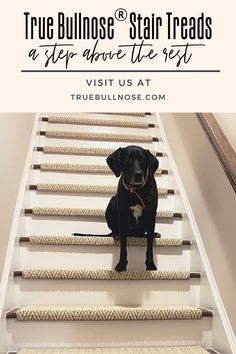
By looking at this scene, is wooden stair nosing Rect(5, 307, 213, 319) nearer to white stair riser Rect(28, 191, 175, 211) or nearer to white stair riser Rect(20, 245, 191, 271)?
white stair riser Rect(20, 245, 191, 271)

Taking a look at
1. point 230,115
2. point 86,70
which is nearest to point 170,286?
point 230,115

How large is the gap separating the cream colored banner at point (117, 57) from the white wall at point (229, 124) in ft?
0.20

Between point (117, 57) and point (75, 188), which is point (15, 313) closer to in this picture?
point (75, 188)

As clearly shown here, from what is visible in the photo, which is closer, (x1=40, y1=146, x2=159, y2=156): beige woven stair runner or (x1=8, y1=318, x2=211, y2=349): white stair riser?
(x1=8, y1=318, x2=211, y2=349): white stair riser

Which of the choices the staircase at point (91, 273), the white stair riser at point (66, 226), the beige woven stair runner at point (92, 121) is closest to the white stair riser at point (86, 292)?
the staircase at point (91, 273)

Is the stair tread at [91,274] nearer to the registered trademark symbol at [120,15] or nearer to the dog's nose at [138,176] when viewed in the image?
the dog's nose at [138,176]

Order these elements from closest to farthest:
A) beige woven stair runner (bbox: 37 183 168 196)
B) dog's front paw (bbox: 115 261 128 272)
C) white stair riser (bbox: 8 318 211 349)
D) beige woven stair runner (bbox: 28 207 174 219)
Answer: white stair riser (bbox: 8 318 211 349) → dog's front paw (bbox: 115 261 128 272) → beige woven stair runner (bbox: 28 207 174 219) → beige woven stair runner (bbox: 37 183 168 196)

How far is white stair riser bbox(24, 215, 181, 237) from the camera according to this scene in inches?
105

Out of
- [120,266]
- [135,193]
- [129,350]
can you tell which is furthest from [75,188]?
[129,350]

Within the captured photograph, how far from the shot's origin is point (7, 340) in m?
1.95

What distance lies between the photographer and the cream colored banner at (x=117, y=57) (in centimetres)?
183

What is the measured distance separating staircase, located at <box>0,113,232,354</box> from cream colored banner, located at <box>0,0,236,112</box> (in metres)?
0.79

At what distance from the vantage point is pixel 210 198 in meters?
2.36

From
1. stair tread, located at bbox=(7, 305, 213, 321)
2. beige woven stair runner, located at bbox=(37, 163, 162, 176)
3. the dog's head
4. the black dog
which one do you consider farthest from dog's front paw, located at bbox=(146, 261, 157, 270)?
beige woven stair runner, located at bbox=(37, 163, 162, 176)
